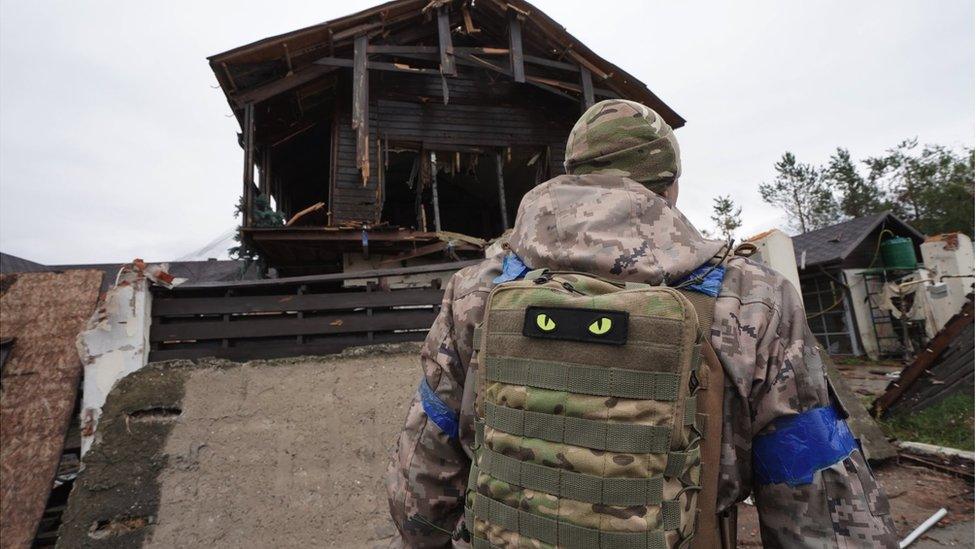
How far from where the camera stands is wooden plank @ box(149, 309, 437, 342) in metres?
4.14

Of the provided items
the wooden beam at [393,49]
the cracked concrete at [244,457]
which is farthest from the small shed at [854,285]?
the cracked concrete at [244,457]

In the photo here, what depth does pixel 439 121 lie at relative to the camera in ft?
30.9

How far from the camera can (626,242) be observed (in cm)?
116

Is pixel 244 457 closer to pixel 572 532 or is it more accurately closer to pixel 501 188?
pixel 572 532

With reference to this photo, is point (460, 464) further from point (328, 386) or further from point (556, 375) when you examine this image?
point (328, 386)

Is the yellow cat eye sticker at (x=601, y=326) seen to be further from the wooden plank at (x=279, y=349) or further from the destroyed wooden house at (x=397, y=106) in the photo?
the destroyed wooden house at (x=397, y=106)

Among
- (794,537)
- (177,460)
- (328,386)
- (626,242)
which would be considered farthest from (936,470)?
(177,460)

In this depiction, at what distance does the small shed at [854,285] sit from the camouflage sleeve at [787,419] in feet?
44.8

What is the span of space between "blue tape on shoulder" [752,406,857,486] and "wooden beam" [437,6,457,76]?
25.9 feet

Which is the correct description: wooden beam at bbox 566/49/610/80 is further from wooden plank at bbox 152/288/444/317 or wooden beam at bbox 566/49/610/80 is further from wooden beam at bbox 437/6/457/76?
wooden plank at bbox 152/288/444/317

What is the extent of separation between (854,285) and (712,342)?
15.4 meters

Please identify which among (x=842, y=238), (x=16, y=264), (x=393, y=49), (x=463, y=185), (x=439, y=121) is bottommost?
(x=842, y=238)

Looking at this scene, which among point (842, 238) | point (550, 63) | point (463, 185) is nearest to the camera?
point (550, 63)

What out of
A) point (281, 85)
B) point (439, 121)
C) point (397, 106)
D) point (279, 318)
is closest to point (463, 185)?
point (439, 121)
